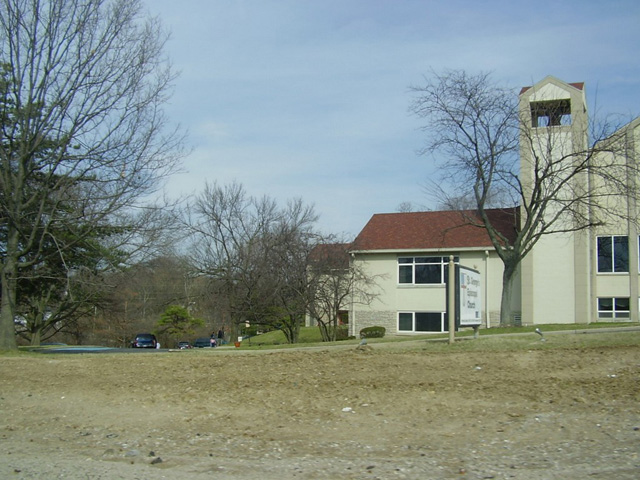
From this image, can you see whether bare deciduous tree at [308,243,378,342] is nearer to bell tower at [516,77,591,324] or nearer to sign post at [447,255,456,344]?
bell tower at [516,77,591,324]

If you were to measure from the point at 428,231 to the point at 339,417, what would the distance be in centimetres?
2804

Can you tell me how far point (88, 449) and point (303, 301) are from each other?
83.9 ft

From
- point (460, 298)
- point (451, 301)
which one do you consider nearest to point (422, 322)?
point (460, 298)

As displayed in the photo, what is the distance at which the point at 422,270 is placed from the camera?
117 ft

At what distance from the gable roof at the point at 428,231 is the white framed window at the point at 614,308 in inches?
219

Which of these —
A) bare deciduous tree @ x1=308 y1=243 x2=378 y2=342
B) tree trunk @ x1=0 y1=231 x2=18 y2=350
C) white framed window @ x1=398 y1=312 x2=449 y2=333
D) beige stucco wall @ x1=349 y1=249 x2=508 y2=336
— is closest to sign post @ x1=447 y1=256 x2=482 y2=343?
tree trunk @ x1=0 y1=231 x2=18 y2=350

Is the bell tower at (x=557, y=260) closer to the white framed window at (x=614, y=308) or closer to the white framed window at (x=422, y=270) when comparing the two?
the white framed window at (x=614, y=308)

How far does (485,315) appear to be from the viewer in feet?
110

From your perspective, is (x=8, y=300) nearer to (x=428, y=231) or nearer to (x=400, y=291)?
(x=400, y=291)

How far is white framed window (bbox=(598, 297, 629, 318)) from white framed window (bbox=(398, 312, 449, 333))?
7.61 meters

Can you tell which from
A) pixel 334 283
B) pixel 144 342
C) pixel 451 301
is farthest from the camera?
pixel 144 342

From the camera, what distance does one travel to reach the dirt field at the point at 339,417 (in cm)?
715

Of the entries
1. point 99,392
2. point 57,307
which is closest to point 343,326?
point 57,307

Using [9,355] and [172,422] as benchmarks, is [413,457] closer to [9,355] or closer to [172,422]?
[172,422]
